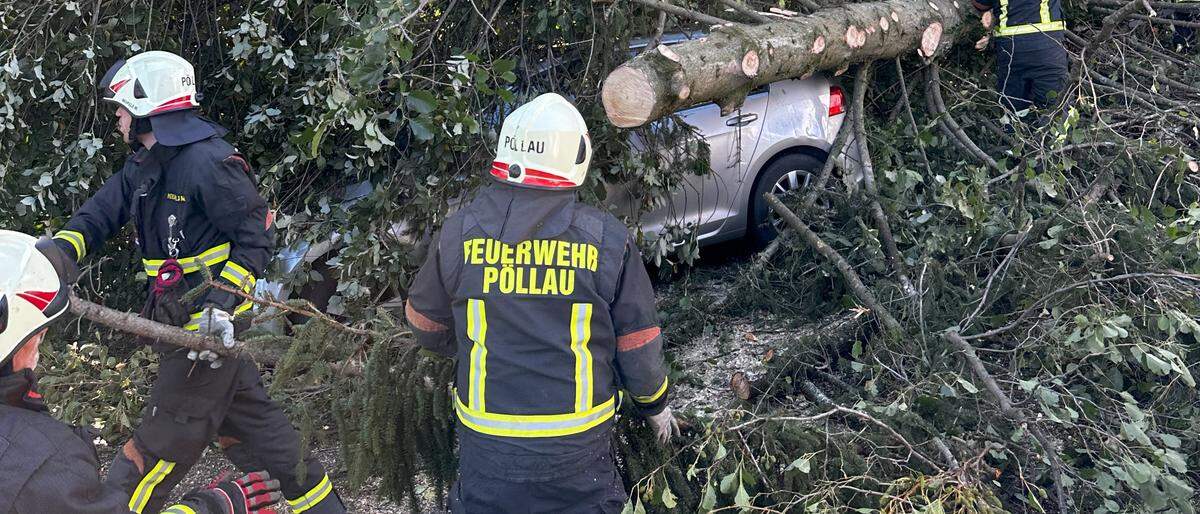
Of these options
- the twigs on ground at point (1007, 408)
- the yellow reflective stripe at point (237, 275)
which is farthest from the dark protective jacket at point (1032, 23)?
the yellow reflective stripe at point (237, 275)

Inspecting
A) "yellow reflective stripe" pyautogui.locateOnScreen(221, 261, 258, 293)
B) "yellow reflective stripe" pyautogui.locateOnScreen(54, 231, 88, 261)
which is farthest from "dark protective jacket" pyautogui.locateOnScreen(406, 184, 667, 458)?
"yellow reflective stripe" pyautogui.locateOnScreen(54, 231, 88, 261)

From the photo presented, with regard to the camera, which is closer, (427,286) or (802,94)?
(427,286)

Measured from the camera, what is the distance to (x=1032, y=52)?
16.9 feet

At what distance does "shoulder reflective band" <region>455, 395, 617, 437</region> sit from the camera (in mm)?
2504

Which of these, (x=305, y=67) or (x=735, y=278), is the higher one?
(x=305, y=67)

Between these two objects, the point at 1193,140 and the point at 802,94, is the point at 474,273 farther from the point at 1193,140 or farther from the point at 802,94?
the point at 1193,140

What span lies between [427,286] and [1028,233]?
2506mm

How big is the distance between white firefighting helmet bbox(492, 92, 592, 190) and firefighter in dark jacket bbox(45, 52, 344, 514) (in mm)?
1256

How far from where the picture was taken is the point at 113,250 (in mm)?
4645

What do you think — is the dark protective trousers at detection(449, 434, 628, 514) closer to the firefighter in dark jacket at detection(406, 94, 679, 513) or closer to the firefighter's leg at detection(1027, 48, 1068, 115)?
the firefighter in dark jacket at detection(406, 94, 679, 513)

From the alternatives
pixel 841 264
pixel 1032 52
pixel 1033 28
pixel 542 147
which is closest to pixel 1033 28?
A: pixel 1033 28

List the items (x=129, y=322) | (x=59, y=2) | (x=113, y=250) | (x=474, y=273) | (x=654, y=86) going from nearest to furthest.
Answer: (x=474, y=273), (x=129, y=322), (x=654, y=86), (x=59, y=2), (x=113, y=250)

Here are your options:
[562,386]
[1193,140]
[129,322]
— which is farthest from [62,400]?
[1193,140]

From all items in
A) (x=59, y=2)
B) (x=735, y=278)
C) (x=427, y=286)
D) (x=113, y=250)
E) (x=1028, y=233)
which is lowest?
(x=735, y=278)
